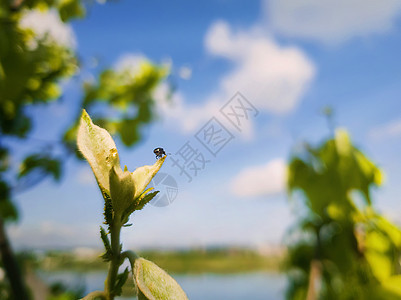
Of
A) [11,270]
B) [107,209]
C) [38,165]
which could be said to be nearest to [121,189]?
[107,209]

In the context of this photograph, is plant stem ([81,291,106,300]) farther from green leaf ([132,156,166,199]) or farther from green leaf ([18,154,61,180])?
green leaf ([18,154,61,180])

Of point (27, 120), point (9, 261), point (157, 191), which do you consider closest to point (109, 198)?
point (157, 191)

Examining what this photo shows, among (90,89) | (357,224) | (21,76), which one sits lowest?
(357,224)

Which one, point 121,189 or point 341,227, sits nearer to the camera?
point 121,189

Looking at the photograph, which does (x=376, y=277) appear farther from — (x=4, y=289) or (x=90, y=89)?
(x=90, y=89)

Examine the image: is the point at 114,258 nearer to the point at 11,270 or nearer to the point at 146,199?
the point at 146,199

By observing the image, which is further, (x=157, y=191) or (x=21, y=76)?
(x=21, y=76)

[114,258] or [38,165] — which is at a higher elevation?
[38,165]
